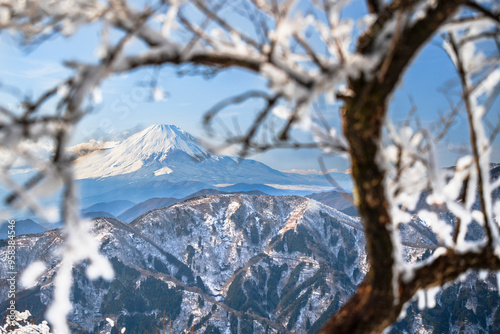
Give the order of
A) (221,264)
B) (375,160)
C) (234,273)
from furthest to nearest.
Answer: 1. (221,264)
2. (234,273)
3. (375,160)

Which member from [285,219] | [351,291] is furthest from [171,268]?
[351,291]

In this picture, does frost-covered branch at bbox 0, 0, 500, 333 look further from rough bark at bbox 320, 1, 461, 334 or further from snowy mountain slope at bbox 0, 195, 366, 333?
snowy mountain slope at bbox 0, 195, 366, 333

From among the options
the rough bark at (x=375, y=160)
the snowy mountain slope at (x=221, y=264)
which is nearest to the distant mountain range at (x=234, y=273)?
the snowy mountain slope at (x=221, y=264)

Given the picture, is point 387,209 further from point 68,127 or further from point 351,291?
point 351,291

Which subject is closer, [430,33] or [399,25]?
[399,25]

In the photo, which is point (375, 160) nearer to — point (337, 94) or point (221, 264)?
point (337, 94)

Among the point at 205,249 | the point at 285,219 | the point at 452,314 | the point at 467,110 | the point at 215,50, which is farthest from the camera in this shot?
the point at 285,219

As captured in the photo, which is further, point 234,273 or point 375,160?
point 234,273

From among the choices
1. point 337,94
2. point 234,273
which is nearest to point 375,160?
point 337,94

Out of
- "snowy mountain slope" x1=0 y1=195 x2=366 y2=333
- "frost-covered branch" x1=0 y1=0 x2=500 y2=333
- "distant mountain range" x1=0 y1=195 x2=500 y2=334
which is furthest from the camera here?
"snowy mountain slope" x1=0 y1=195 x2=366 y2=333

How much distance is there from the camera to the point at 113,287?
32.0 m

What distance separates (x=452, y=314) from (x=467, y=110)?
36342mm

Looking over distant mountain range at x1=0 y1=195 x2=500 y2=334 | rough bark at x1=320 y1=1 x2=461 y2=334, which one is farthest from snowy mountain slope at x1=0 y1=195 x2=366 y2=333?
rough bark at x1=320 y1=1 x2=461 y2=334

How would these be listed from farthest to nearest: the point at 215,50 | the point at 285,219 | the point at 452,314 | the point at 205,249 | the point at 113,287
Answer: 1. the point at 285,219
2. the point at 205,249
3. the point at 113,287
4. the point at 452,314
5. the point at 215,50
